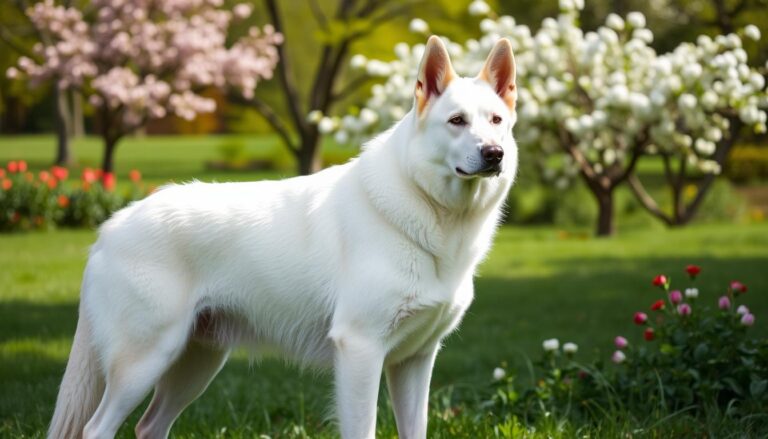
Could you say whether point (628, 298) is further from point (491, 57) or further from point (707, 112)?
point (491, 57)

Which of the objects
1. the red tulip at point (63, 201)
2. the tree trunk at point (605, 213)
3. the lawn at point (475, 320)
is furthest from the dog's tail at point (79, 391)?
the red tulip at point (63, 201)

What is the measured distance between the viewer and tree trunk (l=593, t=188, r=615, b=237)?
44.1 ft

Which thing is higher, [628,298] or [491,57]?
[491,57]

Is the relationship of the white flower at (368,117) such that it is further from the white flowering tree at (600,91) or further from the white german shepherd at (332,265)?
the white german shepherd at (332,265)

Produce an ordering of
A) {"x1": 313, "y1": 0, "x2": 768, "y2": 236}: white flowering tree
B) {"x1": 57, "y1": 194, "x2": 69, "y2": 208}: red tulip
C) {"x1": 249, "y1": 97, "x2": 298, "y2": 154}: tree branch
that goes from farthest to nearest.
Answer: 1. {"x1": 249, "y1": 97, "x2": 298, "y2": 154}: tree branch
2. {"x1": 57, "y1": 194, "x2": 69, "y2": 208}: red tulip
3. {"x1": 313, "y1": 0, "x2": 768, "y2": 236}: white flowering tree

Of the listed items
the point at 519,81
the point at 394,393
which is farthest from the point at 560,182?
the point at 394,393

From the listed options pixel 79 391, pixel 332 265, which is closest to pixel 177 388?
pixel 79 391

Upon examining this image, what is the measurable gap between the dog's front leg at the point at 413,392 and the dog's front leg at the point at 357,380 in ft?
1.08

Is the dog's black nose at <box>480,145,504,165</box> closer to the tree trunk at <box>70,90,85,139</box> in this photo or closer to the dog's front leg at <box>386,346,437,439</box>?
the dog's front leg at <box>386,346,437,439</box>

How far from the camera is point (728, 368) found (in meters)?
4.75

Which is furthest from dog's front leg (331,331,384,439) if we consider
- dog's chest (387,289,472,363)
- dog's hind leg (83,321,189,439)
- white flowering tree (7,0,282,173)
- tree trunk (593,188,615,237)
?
white flowering tree (7,0,282,173)

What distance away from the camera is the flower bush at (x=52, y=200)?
14.6m

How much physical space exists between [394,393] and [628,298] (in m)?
5.57

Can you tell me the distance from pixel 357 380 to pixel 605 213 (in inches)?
442
